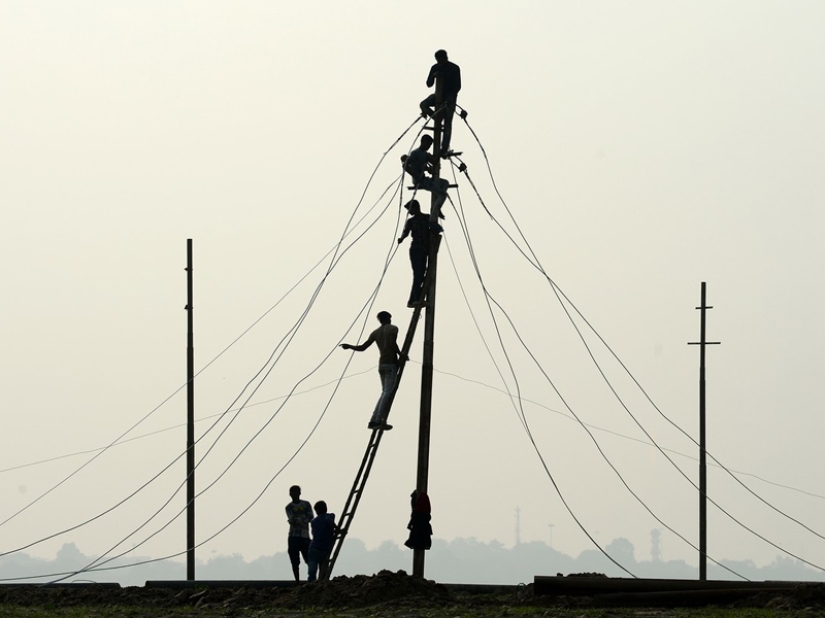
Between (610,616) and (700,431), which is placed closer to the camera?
(610,616)

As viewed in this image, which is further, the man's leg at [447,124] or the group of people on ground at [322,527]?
the man's leg at [447,124]

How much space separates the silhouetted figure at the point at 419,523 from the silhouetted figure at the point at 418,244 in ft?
10.3

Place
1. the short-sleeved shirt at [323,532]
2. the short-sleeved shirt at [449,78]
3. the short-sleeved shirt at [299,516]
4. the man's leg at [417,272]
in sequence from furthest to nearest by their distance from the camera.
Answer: the short-sleeved shirt at [449,78], the man's leg at [417,272], the short-sleeved shirt at [299,516], the short-sleeved shirt at [323,532]

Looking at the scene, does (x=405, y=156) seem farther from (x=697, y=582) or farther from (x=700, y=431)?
(x=700, y=431)

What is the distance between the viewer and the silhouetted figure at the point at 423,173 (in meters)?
27.9

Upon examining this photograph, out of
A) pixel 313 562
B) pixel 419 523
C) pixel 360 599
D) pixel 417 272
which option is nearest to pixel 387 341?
pixel 417 272

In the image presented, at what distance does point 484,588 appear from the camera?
27.2m

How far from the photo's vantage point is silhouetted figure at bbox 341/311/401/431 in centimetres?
2631

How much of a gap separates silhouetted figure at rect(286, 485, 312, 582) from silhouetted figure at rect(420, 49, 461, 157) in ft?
19.3

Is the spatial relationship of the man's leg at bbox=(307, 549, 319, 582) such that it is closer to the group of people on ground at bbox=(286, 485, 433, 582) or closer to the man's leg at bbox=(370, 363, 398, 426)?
the group of people on ground at bbox=(286, 485, 433, 582)

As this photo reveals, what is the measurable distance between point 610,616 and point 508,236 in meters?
9.32

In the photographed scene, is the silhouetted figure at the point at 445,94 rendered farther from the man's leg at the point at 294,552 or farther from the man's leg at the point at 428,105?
the man's leg at the point at 294,552

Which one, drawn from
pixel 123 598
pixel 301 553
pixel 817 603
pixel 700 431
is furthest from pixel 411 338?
pixel 700 431

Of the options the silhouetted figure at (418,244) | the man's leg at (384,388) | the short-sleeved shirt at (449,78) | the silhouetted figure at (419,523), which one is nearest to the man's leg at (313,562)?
the silhouetted figure at (419,523)
